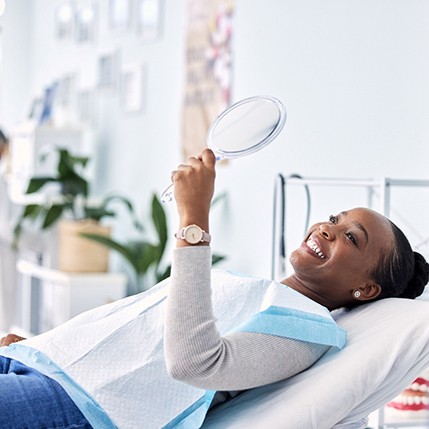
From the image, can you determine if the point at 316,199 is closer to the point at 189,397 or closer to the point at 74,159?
the point at 189,397

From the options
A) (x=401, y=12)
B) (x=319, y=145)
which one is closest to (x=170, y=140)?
(x=319, y=145)

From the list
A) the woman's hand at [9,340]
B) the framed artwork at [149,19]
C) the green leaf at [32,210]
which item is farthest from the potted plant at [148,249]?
the woman's hand at [9,340]

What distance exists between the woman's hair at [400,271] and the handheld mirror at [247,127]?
28cm

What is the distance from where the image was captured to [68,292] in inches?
156

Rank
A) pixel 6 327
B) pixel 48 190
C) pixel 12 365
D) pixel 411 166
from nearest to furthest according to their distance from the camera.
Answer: pixel 12 365
pixel 411 166
pixel 6 327
pixel 48 190

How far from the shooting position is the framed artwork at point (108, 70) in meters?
4.43

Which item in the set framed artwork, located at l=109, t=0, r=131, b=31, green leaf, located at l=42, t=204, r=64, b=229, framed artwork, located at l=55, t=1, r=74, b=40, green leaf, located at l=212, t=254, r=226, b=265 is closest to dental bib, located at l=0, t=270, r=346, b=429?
green leaf, located at l=212, t=254, r=226, b=265

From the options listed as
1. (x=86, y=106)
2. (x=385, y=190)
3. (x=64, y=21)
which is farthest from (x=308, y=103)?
(x=64, y=21)

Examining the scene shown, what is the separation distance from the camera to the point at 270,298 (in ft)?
4.72

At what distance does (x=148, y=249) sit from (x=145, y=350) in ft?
7.31

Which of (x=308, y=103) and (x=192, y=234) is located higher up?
(x=308, y=103)

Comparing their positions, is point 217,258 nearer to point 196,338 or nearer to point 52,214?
point 52,214

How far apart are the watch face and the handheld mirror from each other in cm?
19

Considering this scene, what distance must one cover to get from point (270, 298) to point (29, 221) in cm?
308
